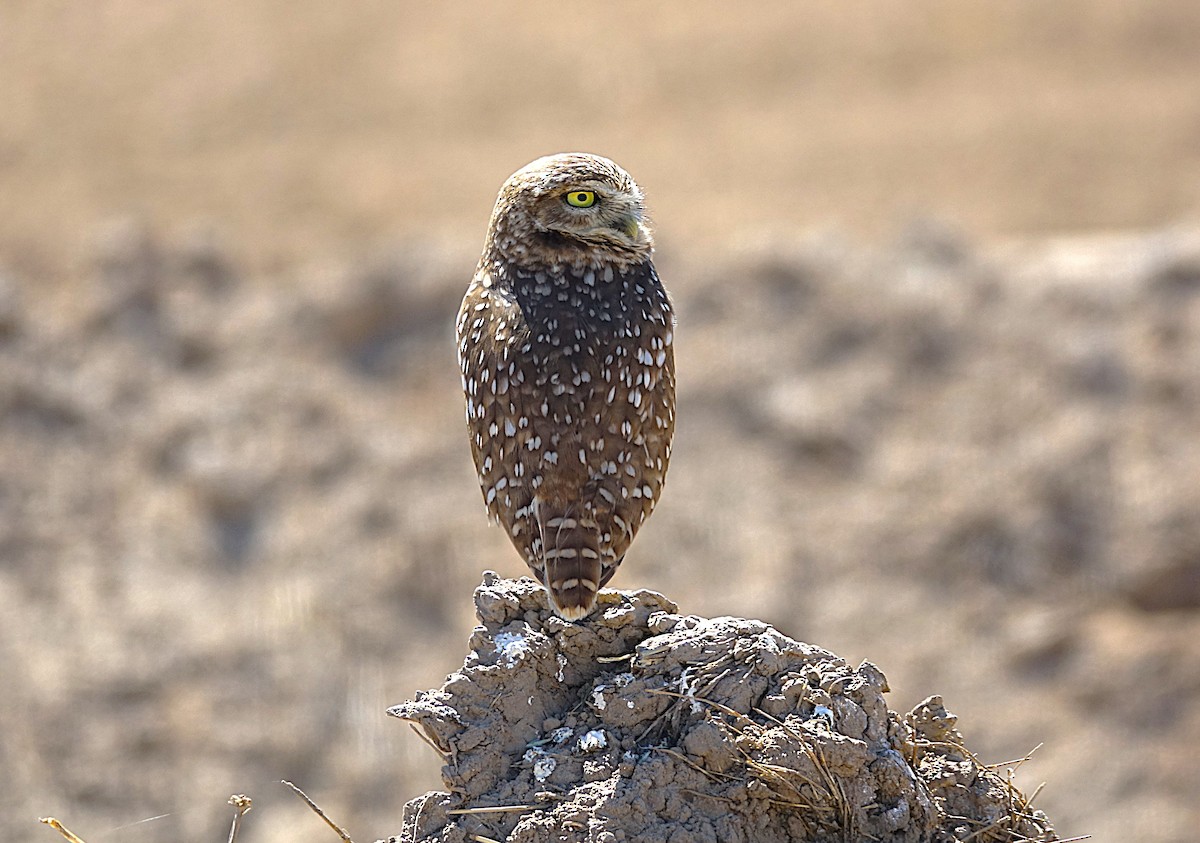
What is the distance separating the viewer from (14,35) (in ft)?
75.8

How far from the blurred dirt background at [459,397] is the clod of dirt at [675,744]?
428 inches

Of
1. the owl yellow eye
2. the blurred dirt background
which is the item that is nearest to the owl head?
the owl yellow eye

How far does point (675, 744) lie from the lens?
603 centimetres

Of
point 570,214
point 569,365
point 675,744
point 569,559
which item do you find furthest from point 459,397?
point 675,744

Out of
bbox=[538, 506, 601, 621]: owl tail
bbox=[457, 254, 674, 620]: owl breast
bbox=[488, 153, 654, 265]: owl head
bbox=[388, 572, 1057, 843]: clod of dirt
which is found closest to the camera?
bbox=[388, 572, 1057, 843]: clod of dirt

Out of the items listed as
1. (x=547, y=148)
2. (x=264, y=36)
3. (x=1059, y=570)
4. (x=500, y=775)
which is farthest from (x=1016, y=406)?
(x=500, y=775)

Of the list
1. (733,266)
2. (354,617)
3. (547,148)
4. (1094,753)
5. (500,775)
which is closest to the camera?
(500,775)

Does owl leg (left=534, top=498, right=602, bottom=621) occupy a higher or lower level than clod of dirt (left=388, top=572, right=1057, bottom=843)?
higher

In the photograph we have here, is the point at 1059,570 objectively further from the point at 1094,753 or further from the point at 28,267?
the point at 28,267

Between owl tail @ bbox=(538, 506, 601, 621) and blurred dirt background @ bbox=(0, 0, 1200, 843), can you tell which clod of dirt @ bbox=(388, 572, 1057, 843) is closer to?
owl tail @ bbox=(538, 506, 601, 621)

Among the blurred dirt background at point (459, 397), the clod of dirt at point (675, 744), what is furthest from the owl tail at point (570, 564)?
the blurred dirt background at point (459, 397)

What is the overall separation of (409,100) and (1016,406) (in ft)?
30.4

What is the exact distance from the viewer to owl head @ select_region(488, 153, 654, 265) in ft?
22.4

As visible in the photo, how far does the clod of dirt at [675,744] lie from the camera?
19.3 ft
